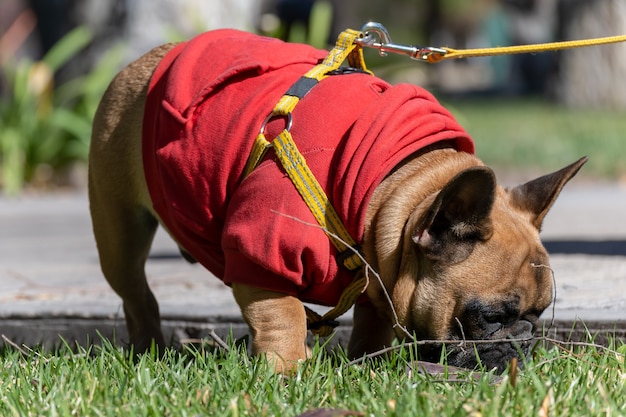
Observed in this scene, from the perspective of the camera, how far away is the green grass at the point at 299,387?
2.96 meters

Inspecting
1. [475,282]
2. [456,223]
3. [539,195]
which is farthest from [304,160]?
[539,195]

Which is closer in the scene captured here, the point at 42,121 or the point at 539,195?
the point at 539,195

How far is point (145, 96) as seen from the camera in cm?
443

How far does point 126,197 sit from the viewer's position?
445cm

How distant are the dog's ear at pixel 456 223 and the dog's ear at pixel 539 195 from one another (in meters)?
0.38

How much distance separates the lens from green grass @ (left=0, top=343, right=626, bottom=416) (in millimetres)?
2965

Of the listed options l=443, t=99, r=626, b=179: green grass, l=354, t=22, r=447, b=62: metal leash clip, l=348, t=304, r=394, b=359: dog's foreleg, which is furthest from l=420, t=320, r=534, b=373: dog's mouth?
l=443, t=99, r=626, b=179: green grass

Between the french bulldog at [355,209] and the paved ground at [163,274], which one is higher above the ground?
the french bulldog at [355,209]

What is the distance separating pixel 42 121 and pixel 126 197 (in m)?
6.83

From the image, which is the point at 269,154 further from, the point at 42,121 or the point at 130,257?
the point at 42,121

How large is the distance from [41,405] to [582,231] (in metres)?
4.68

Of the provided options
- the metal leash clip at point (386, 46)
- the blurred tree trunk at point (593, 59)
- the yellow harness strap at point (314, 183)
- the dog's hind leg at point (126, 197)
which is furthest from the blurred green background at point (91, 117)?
the yellow harness strap at point (314, 183)

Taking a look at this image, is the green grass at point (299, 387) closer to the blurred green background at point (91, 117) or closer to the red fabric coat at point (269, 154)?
the red fabric coat at point (269, 154)

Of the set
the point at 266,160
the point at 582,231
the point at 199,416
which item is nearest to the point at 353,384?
the point at 199,416
